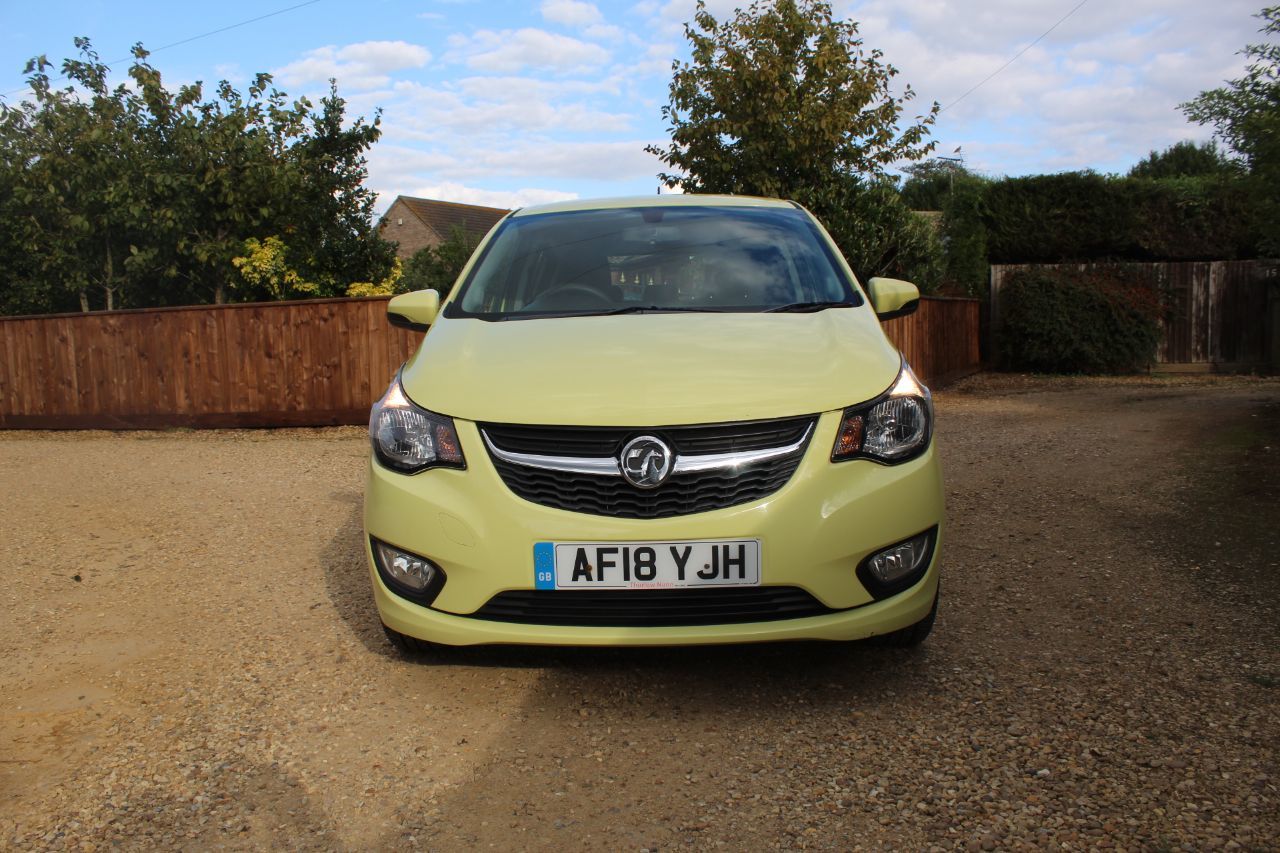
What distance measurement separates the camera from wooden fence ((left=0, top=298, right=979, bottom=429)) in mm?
12711

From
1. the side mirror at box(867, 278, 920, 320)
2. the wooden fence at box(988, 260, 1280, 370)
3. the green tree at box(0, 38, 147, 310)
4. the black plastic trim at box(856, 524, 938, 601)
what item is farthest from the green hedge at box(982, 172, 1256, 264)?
the black plastic trim at box(856, 524, 938, 601)

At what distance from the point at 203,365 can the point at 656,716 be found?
37.4ft

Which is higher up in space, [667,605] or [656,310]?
[656,310]

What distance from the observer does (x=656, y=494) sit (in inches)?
123

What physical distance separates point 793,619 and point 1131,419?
9730 millimetres

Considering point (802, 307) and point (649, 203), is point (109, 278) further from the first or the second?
point (802, 307)

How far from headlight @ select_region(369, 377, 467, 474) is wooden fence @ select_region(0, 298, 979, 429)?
9.17 m

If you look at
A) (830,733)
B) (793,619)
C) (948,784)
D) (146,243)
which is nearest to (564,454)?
(793,619)

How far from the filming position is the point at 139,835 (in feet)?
8.72

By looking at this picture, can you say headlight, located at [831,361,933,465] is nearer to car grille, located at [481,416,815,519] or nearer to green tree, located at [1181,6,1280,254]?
car grille, located at [481,416,815,519]

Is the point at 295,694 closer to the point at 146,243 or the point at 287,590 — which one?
the point at 287,590

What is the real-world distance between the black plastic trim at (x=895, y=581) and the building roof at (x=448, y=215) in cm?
5202

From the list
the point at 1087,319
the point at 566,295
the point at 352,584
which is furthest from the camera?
the point at 1087,319

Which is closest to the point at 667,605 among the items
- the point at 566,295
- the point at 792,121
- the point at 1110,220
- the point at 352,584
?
the point at 566,295
